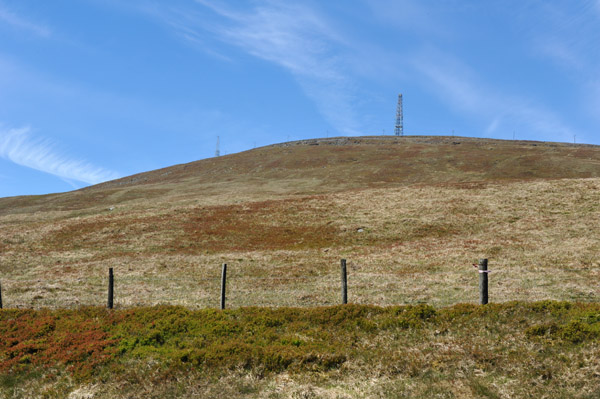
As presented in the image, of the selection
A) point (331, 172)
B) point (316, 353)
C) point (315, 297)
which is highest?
point (331, 172)

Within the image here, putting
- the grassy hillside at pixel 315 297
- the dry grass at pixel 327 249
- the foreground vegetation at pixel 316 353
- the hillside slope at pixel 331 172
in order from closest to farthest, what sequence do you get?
the foreground vegetation at pixel 316 353 → the grassy hillside at pixel 315 297 → the dry grass at pixel 327 249 → the hillside slope at pixel 331 172

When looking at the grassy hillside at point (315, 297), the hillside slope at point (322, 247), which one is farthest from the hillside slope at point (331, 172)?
the grassy hillside at point (315, 297)

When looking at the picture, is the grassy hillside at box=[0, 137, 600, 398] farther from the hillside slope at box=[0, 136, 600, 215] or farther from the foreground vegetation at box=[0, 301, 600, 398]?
the hillside slope at box=[0, 136, 600, 215]

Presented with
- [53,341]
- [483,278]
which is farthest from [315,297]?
[53,341]

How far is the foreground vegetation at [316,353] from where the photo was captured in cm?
929

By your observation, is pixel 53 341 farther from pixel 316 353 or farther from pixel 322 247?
pixel 322 247

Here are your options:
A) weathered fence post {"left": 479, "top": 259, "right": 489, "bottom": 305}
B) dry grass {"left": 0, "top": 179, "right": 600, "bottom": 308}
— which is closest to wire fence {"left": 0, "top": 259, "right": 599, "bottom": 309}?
dry grass {"left": 0, "top": 179, "right": 600, "bottom": 308}

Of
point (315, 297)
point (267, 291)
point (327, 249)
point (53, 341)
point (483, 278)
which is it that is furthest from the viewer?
point (327, 249)

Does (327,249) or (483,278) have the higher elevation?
(483,278)

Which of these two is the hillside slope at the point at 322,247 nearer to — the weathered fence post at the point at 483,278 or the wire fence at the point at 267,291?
the wire fence at the point at 267,291

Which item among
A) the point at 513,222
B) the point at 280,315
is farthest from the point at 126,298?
the point at 513,222

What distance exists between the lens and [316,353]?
11.0m

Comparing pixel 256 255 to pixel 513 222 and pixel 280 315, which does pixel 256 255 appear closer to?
pixel 280 315

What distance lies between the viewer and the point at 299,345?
39.4ft
